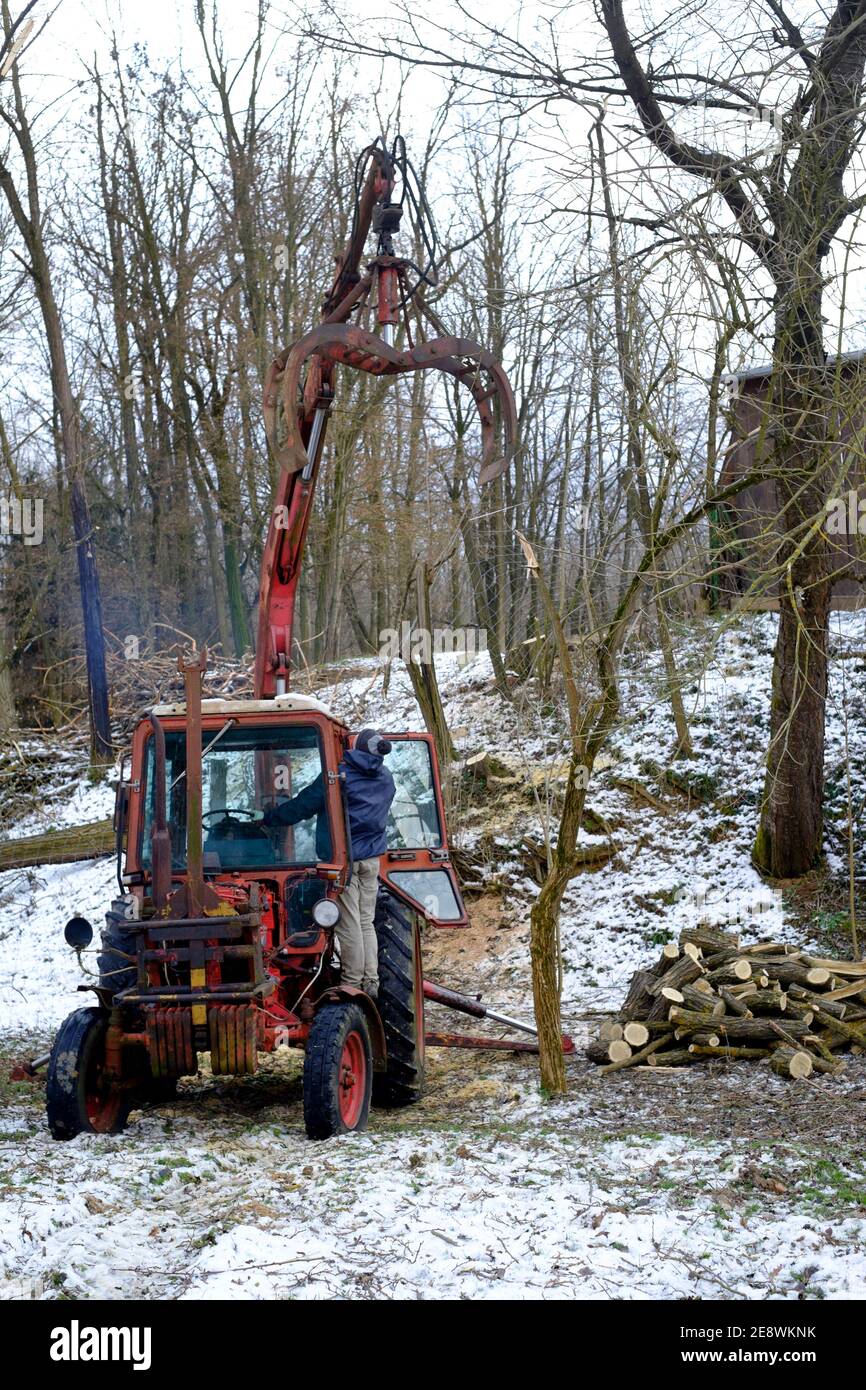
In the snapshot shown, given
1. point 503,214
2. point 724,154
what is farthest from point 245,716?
point 503,214

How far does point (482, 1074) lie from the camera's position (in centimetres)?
817

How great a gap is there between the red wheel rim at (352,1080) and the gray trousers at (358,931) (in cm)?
35

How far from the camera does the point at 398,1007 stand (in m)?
7.16

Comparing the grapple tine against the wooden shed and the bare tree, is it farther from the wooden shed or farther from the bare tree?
the bare tree

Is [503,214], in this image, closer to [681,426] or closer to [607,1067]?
[681,426]

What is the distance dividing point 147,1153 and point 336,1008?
118 cm

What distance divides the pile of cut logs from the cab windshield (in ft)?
8.43

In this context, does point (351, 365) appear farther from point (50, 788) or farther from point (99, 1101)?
point (50, 788)

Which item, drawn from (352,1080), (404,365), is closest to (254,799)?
(352,1080)

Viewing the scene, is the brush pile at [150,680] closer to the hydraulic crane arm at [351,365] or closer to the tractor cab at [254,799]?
the hydraulic crane arm at [351,365]

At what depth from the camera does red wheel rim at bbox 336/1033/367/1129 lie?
654 cm

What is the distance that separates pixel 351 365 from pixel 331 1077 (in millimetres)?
4098

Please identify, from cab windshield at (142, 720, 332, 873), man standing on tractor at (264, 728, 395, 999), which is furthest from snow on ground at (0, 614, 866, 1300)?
cab windshield at (142, 720, 332, 873)

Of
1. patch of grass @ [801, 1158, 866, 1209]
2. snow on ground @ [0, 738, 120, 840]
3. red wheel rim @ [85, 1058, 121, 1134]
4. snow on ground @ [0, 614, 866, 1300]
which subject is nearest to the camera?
snow on ground @ [0, 614, 866, 1300]
